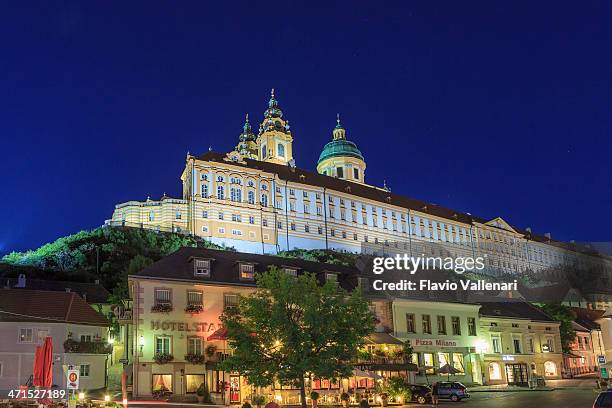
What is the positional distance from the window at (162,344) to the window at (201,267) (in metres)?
4.35

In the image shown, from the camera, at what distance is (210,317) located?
40562 mm

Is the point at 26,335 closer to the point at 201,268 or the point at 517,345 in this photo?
the point at 201,268

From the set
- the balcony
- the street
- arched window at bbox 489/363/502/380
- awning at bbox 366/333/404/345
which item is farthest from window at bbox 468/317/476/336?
the balcony

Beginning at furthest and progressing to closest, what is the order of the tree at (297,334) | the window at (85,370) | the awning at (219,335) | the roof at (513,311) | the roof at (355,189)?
the roof at (355,189) → the roof at (513,311) → the window at (85,370) → the awning at (219,335) → the tree at (297,334)

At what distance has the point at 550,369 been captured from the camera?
6197 centimetres

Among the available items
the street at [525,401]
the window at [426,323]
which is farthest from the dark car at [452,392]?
the window at [426,323]

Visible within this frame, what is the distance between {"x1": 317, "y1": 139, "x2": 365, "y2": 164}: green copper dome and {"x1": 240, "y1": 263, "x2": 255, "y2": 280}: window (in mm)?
113133

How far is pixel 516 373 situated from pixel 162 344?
32.0 metres

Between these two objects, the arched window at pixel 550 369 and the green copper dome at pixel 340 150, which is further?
the green copper dome at pixel 340 150

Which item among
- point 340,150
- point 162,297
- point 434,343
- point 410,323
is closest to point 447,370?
point 434,343

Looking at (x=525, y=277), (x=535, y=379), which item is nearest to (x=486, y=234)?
(x=525, y=277)

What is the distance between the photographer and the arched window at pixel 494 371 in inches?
2176

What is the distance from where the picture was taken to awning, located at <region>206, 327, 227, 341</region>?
1492 inches

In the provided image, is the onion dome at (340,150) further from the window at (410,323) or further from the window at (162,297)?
the window at (162,297)
